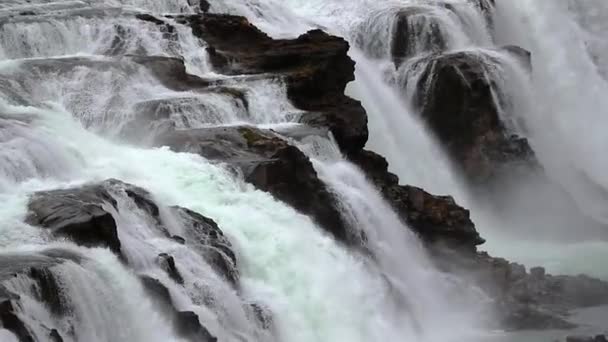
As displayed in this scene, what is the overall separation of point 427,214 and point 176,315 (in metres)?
11.0

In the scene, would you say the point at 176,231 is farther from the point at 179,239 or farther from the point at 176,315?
the point at 176,315

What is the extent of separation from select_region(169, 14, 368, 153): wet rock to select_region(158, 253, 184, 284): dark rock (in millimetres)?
9796

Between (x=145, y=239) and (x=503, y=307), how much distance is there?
9765 millimetres

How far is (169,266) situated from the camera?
1698 centimetres

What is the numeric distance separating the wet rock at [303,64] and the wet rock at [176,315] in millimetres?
10691

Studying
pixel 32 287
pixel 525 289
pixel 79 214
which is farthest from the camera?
pixel 525 289

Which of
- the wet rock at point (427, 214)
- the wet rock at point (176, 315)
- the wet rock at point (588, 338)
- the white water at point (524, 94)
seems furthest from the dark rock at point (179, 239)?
the white water at point (524, 94)

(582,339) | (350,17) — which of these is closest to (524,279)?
(582,339)

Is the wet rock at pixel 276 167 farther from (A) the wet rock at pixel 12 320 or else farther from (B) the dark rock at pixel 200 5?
Result: (B) the dark rock at pixel 200 5

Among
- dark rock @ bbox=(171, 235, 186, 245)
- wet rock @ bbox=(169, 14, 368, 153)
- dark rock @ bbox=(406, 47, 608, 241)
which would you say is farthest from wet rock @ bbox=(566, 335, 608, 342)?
dark rock @ bbox=(406, 47, 608, 241)

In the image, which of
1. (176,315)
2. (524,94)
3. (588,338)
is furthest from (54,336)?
(524,94)

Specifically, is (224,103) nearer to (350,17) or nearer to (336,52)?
(336,52)

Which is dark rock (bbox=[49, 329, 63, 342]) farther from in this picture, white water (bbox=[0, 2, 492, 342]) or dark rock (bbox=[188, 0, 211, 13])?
dark rock (bbox=[188, 0, 211, 13])

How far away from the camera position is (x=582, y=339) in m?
21.2
